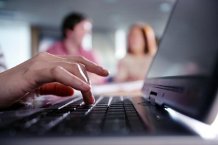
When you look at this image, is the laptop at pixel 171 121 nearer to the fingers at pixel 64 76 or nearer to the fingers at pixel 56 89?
the fingers at pixel 64 76

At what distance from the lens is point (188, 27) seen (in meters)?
0.42

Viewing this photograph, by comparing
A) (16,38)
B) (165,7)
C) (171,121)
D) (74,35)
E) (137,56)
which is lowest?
(171,121)

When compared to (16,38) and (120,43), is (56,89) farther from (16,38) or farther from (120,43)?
(120,43)

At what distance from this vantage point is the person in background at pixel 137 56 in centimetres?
212

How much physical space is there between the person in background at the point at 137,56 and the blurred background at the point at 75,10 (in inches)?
103

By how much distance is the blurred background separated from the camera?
6.05 m

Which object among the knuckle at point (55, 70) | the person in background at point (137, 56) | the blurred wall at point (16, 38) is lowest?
the knuckle at point (55, 70)

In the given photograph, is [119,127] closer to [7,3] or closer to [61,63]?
[61,63]

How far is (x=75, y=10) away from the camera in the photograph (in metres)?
6.71

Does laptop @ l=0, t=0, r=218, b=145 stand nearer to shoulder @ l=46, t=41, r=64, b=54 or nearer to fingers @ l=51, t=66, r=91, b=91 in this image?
fingers @ l=51, t=66, r=91, b=91

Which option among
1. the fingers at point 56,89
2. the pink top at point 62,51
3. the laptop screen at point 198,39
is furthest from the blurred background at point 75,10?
the laptop screen at point 198,39

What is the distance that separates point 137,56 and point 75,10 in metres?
4.74

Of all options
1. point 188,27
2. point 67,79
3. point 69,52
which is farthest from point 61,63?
point 69,52

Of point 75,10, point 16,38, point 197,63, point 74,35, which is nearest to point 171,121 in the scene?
point 197,63
